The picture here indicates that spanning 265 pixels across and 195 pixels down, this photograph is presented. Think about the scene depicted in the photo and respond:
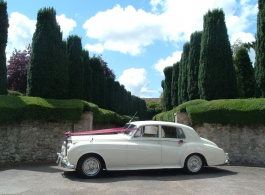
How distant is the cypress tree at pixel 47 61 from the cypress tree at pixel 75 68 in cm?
275

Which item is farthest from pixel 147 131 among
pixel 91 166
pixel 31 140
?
pixel 31 140

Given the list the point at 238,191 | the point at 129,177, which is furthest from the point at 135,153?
the point at 238,191

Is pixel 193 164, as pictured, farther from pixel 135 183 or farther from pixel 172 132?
pixel 135 183

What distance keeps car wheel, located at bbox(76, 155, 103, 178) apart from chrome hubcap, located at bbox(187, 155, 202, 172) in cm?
269

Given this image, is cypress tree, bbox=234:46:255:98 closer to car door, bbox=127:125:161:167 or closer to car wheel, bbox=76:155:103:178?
car door, bbox=127:125:161:167

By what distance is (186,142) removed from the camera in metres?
9.27

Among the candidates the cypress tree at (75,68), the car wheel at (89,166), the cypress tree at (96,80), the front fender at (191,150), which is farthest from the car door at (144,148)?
the cypress tree at (96,80)

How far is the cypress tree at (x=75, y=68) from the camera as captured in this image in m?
18.0

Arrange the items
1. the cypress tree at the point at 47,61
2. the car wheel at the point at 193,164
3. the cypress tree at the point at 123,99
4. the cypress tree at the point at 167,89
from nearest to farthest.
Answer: the car wheel at the point at 193,164 < the cypress tree at the point at 47,61 < the cypress tree at the point at 167,89 < the cypress tree at the point at 123,99

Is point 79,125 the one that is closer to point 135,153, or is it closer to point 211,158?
point 135,153

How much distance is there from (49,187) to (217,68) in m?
11.1

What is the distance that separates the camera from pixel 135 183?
297 inches

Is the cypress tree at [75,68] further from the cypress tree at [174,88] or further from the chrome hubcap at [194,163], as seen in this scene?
the cypress tree at [174,88]

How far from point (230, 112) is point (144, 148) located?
5667 millimetres
